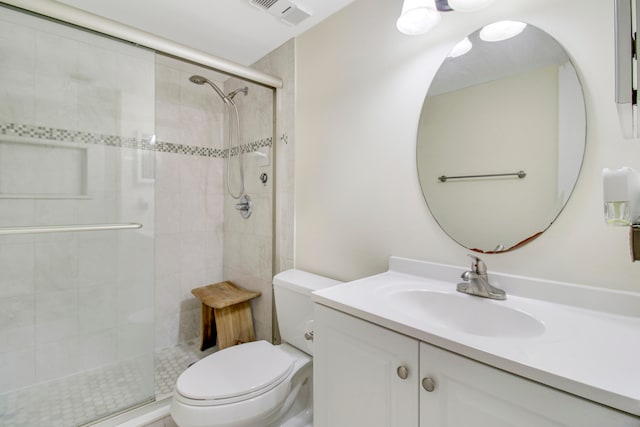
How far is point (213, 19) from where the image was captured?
62.7 inches

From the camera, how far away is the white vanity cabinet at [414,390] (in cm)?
51

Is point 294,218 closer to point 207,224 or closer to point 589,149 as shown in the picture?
point 207,224

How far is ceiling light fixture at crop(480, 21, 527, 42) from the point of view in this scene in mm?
942

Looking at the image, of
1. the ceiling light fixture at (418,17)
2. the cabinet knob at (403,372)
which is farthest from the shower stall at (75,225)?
the cabinet knob at (403,372)

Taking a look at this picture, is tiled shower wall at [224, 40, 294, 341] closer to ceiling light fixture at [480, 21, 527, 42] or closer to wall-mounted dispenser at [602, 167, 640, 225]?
ceiling light fixture at [480, 21, 527, 42]

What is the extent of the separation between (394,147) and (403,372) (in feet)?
2.93

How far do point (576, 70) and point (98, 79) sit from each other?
1925 mm

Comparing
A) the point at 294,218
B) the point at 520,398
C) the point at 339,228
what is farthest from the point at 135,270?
the point at 520,398

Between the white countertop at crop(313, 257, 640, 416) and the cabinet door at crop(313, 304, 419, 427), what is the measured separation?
0.05 meters

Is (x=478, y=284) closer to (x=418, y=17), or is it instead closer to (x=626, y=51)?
(x=626, y=51)

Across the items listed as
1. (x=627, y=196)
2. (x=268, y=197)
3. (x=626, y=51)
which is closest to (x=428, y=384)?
(x=627, y=196)

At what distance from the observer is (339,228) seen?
150 cm

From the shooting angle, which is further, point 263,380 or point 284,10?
point 284,10

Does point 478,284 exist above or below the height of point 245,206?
below
